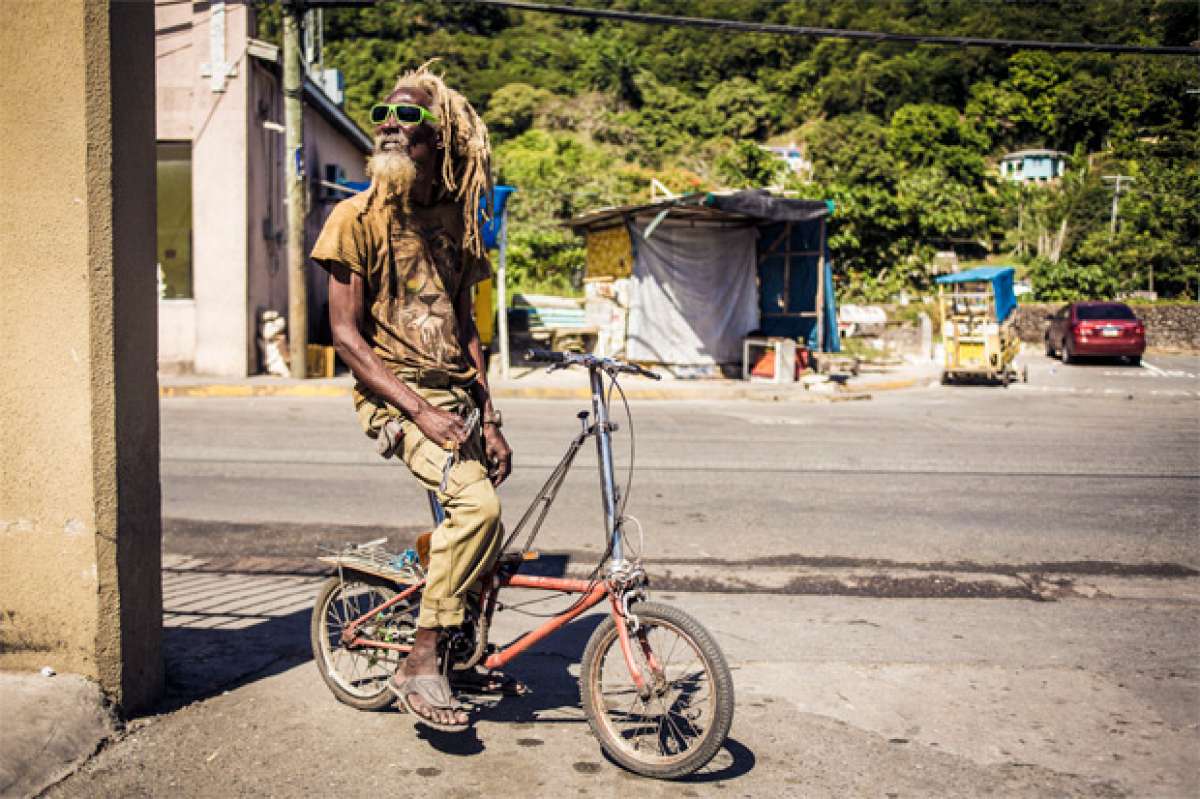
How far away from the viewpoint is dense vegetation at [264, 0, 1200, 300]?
34.0 m

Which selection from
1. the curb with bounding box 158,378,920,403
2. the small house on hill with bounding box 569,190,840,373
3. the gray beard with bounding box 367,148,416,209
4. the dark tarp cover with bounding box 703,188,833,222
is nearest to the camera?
the gray beard with bounding box 367,148,416,209

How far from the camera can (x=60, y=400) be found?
3309 millimetres

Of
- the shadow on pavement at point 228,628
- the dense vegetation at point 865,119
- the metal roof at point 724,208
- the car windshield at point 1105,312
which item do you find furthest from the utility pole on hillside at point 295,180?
the car windshield at point 1105,312

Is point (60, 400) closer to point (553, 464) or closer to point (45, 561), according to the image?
point (45, 561)

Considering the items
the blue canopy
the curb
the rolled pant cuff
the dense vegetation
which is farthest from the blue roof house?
the rolled pant cuff

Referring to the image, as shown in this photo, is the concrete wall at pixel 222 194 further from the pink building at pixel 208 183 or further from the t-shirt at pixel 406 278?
the t-shirt at pixel 406 278

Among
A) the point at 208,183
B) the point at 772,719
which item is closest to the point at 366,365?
the point at 772,719

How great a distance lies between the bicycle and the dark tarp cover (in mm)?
14279

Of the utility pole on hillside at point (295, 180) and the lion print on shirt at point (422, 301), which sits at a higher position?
the utility pole on hillside at point (295, 180)

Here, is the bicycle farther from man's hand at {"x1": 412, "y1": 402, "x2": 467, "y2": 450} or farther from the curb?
the curb

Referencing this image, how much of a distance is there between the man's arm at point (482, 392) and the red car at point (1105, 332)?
2866cm

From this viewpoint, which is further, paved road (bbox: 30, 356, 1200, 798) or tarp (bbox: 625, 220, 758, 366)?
tarp (bbox: 625, 220, 758, 366)

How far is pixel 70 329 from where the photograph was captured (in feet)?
10.8

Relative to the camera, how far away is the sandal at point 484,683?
139 inches
